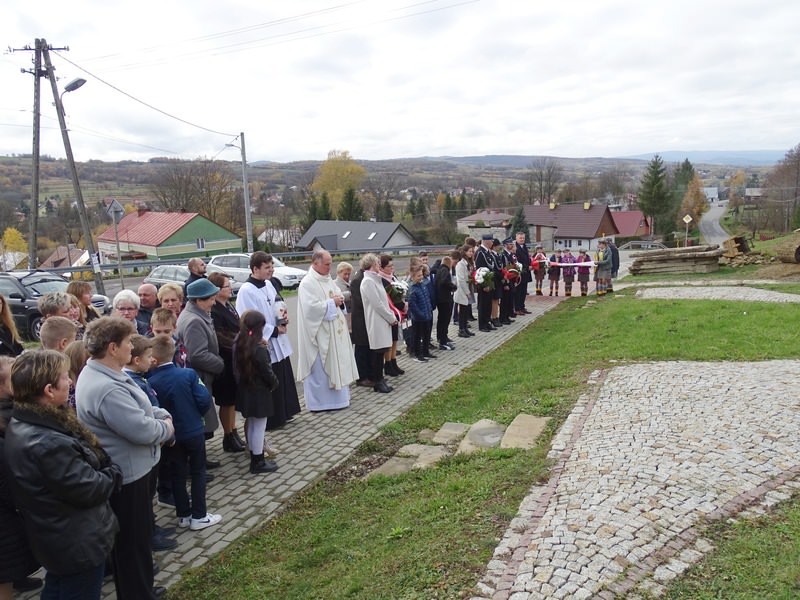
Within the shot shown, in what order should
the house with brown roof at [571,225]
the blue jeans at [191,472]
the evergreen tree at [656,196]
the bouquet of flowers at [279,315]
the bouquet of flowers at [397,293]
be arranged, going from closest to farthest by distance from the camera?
the blue jeans at [191,472] < the bouquet of flowers at [279,315] < the bouquet of flowers at [397,293] < the evergreen tree at [656,196] < the house with brown roof at [571,225]

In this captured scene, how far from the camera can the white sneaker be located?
4.71 metres

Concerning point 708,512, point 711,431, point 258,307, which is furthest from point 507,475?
point 258,307

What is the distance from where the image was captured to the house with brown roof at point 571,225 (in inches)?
2566

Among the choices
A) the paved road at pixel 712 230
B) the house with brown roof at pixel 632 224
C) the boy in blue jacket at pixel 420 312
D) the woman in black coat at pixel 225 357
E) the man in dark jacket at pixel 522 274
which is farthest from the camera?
the paved road at pixel 712 230

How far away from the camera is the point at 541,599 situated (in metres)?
3.10

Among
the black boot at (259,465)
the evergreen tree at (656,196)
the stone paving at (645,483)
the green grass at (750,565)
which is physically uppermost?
the evergreen tree at (656,196)

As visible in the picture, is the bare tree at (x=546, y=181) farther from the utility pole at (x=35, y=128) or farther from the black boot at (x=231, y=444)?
the black boot at (x=231, y=444)

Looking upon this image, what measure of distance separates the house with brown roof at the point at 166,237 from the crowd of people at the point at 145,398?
35442mm

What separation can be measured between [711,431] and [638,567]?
2465 mm

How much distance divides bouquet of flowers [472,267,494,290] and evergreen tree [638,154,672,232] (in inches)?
2319

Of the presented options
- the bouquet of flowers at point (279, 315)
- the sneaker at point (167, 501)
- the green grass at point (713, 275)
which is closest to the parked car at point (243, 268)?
the green grass at point (713, 275)

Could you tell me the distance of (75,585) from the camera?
3.15 m

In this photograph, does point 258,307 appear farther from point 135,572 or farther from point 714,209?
point 714,209

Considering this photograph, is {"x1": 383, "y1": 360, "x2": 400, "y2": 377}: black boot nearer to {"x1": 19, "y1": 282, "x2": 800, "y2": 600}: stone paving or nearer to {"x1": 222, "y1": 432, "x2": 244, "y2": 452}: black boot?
{"x1": 19, "y1": 282, "x2": 800, "y2": 600}: stone paving
